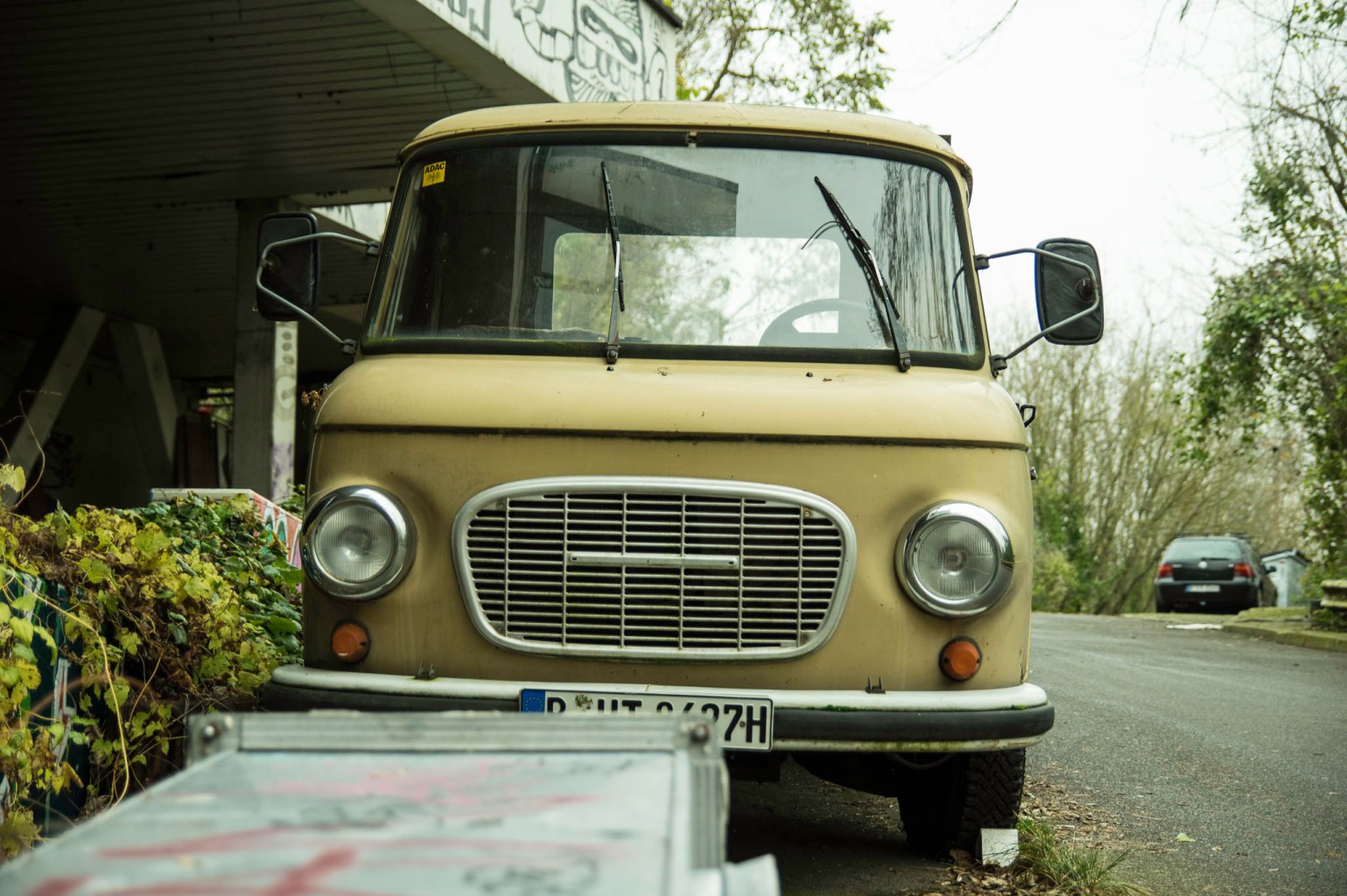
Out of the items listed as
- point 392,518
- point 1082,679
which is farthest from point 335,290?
point 392,518

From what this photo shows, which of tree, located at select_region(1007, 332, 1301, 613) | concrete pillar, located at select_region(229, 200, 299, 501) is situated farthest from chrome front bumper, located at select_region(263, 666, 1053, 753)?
tree, located at select_region(1007, 332, 1301, 613)

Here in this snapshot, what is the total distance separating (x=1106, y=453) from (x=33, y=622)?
32.8 meters

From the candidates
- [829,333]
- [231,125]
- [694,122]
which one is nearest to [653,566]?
[829,333]

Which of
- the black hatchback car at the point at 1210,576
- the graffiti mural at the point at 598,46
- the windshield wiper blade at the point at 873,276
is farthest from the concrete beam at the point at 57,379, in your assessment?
the black hatchback car at the point at 1210,576

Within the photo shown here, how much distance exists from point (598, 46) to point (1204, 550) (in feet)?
69.1

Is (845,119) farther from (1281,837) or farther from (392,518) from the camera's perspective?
(1281,837)

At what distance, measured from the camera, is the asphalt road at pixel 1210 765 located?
4.66 metres

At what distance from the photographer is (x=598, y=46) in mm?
11438

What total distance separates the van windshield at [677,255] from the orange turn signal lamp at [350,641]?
951 millimetres

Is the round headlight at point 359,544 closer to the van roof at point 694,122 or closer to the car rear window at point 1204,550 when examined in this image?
the van roof at point 694,122

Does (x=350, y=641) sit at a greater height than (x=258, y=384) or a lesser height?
lesser

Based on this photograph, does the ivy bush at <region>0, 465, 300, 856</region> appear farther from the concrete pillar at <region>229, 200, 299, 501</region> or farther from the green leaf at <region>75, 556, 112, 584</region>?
the concrete pillar at <region>229, 200, 299, 501</region>

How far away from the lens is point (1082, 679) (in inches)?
439

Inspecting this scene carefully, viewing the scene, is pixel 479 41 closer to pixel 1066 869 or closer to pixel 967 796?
pixel 967 796
